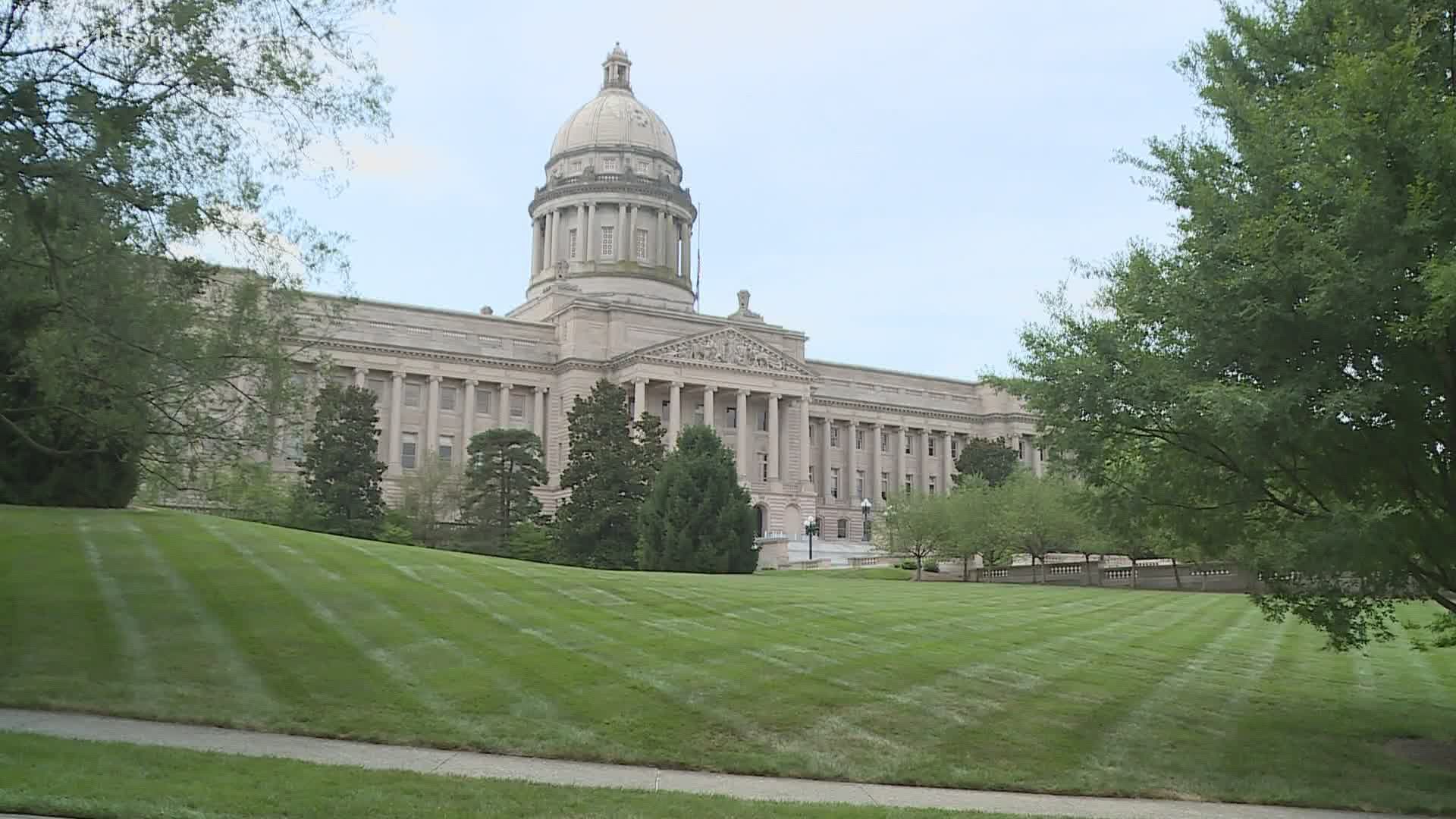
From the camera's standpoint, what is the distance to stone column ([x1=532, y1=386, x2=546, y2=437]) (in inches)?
3861

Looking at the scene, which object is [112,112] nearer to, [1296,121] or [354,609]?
[354,609]

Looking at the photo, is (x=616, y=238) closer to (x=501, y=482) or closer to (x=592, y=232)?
(x=592, y=232)

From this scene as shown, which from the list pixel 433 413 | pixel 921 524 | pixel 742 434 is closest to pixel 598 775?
pixel 921 524

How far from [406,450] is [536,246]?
34.5 meters

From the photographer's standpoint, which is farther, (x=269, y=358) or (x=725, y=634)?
(x=725, y=634)

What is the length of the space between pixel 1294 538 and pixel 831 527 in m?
97.5

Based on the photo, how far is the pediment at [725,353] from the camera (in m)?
97.7

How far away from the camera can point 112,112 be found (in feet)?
50.1

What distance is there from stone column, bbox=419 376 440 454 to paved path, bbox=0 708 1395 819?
273 ft

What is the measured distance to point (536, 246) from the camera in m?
124

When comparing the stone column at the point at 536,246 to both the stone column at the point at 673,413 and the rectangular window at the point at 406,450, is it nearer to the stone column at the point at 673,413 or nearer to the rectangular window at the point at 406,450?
the stone column at the point at 673,413

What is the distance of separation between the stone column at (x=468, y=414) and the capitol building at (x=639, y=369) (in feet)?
0.32

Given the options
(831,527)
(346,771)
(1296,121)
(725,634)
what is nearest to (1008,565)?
(831,527)

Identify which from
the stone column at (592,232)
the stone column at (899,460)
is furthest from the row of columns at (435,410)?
the stone column at (899,460)
